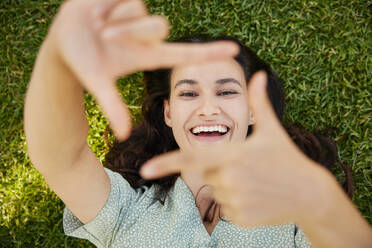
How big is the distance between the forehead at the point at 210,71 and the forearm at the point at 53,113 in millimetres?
653

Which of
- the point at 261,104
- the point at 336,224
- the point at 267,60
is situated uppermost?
the point at 261,104

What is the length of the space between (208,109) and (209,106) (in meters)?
0.01

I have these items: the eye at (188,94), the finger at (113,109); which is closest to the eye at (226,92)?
the eye at (188,94)

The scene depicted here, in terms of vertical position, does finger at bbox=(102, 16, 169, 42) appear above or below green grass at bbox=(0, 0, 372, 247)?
above

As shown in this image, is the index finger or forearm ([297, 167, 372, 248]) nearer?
the index finger

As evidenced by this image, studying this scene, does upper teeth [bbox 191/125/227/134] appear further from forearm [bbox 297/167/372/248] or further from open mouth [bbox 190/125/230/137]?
forearm [bbox 297/167/372/248]

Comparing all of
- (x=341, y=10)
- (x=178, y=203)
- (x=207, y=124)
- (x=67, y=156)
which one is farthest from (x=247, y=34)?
(x=67, y=156)

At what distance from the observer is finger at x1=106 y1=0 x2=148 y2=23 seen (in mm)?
921

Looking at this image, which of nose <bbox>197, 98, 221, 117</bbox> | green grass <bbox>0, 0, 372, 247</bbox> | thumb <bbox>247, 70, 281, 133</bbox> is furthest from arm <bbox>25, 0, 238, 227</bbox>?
green grass <bbox>0, 0, 372, 247</bbox>

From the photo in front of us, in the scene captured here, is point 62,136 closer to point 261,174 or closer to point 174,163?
point 174,163

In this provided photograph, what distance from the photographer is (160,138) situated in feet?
7.93

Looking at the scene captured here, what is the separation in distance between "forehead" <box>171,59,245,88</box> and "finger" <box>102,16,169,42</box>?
0.95 metres

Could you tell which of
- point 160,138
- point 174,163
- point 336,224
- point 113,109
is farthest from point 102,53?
point 160,138

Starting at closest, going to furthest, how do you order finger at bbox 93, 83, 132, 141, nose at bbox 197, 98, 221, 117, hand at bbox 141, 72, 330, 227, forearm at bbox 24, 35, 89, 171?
1. finger at bbox 93, 83, 132, 141
2. hand at bbox 141, 72, 330, 227
3. forearm at bbox 24, 35, 89, 171
4. nose at bbox 197, 98, 221, 117
